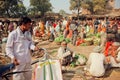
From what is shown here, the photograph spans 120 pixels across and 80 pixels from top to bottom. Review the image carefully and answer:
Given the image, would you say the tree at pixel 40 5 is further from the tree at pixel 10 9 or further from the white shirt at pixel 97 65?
the white shirt at pixel 97 65

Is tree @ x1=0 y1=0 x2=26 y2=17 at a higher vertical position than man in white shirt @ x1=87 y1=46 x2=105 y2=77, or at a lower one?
higher

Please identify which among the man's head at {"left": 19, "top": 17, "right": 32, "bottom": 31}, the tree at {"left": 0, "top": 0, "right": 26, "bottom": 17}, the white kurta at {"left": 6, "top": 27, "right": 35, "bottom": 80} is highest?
the tree at {"left": 0, "top": 0, "right": 26, "bottom": 17}

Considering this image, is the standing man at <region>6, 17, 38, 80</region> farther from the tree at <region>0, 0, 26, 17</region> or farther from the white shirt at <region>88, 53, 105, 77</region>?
the tree at <region>0, 0, 26, 17</region>

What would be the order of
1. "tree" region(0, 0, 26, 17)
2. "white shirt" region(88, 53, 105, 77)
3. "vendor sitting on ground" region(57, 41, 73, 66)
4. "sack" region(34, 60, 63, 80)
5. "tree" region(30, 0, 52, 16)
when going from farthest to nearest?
"tree" region(30, 0, 52, 16)
"tree" region(0, 0, 26, 17)
"vendor sitting on ground" region(57, 41, 73, 66)
"white shirt" region(88, 53, 105, 77)
"sack" region(34, 60, 63, 80)

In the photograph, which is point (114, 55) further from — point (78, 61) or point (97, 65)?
point (97, 65)

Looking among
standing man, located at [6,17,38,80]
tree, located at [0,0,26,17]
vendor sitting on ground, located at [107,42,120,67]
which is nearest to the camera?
standing man, located at [6,17,38,80]

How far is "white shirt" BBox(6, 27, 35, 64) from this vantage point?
4973 millimetres

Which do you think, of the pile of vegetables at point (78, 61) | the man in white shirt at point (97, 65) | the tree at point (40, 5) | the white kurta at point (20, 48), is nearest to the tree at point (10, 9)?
the tree at point (40, 5)

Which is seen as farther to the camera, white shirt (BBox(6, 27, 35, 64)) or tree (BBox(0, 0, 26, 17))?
tree (BBox(0, 0, 26, 17))

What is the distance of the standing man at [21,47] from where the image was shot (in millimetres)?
4926

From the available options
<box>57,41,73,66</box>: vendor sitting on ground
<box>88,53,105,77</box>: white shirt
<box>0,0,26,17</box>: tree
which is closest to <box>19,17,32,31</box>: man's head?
<box>88,53,105,77</box>: white shirt

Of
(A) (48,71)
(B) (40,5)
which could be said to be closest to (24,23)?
(A) (48,71)

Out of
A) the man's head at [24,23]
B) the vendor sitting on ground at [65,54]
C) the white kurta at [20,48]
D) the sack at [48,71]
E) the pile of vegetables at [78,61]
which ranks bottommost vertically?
the pile of vegetables at [78,61]

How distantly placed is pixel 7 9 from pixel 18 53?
4319 cm
